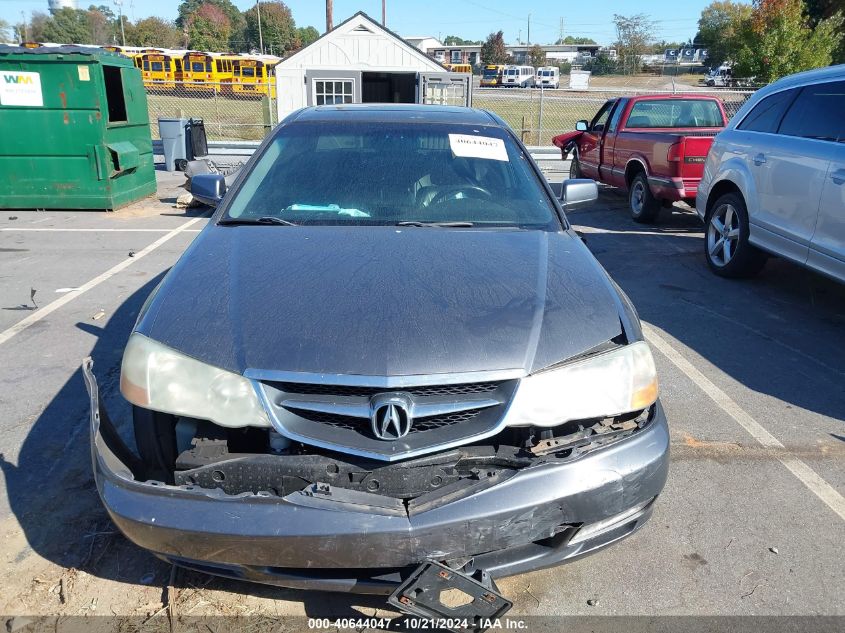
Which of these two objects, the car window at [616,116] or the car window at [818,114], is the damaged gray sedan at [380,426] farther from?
the car window at [616,116]

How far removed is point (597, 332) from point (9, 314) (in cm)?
498

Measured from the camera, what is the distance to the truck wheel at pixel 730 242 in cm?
652

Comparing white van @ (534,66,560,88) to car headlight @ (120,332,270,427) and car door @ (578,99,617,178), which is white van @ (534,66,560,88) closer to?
car door @ (578,99,617,178)

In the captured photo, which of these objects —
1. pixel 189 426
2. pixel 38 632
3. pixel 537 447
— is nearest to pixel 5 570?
pixel 38 632

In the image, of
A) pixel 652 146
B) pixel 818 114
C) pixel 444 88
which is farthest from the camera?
pixel 444 88

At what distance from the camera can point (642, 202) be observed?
9711mm

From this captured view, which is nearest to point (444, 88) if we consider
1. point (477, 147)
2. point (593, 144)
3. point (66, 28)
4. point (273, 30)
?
point (593, 144)

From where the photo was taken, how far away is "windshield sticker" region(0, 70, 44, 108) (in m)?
9.38

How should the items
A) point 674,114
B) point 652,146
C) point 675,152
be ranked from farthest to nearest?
point 674,114
point 652,146
point 675,152

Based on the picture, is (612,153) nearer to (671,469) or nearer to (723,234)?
(723,234)

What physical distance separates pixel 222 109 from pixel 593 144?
84.2 ft

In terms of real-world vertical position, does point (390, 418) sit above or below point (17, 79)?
below

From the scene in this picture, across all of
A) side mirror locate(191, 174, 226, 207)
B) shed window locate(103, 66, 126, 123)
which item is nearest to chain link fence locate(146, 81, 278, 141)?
shed window locate(103, 66, 126, 123)

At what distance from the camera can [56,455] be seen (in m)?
3.47
